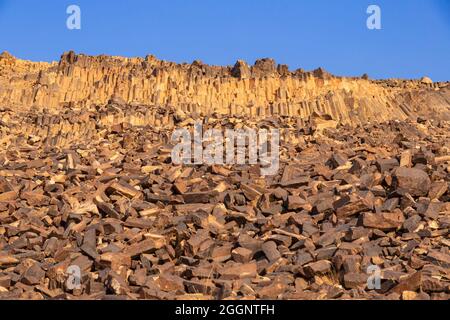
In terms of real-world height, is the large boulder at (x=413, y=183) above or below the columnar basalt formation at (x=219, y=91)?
below

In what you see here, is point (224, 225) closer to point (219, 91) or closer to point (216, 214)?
point (216, 214)

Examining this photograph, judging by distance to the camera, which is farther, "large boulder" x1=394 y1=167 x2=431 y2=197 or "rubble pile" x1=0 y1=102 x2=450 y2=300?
"large boulder" x1=394 y1=167 x2=431 y2=197

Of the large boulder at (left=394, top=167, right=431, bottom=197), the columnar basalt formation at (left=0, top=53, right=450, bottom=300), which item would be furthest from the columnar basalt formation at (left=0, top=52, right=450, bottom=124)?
the large boulder at (left=394, top=167, right=431, bottom=197)

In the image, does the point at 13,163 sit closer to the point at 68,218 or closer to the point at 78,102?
the point at 68,218

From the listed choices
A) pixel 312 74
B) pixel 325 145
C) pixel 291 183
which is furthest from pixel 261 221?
pixel 312 74

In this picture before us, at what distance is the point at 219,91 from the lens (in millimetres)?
22422

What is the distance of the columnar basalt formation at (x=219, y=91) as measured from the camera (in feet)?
69.9

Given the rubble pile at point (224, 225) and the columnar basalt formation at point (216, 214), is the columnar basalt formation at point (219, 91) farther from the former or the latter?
the rubble pile at point (224, 225)

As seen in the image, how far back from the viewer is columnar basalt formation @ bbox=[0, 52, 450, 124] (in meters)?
21.3

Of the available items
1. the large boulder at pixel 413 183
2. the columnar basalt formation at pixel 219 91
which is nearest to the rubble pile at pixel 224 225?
the large boulder at pixel 413 183

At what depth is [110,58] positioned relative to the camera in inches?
956

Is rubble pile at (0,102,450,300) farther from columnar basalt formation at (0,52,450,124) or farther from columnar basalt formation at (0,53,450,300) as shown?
columnar basalt formation at (0,52,450,124)

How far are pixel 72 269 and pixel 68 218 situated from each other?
73.1 inches

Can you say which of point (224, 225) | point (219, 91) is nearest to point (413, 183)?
point (224, 225)
